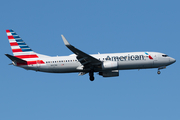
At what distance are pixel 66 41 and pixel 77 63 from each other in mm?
6684

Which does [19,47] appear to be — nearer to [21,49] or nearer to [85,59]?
[21,49]

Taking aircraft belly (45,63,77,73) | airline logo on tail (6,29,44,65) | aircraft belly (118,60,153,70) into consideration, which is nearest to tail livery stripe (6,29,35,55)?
airline logo on tail (6,29,44,65)

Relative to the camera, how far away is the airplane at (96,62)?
160ft

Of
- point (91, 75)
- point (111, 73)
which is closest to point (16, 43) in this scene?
point (91, 75)

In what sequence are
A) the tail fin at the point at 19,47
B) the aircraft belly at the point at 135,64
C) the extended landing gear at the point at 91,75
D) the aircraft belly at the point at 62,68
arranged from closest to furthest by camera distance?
the aircraft belly at the point at 135,64
the aircraft belly at the point at 62,68
the extended landing gear at the point at 91,75
the tail fin at the point at 19,47

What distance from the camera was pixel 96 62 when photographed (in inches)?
1933

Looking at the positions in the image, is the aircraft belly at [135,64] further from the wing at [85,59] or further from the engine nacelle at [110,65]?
the wing at [85,59]

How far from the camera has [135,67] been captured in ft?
164

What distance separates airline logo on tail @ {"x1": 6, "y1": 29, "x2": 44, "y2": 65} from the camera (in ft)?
167

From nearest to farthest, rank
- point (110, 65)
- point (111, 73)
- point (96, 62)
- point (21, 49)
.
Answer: point (110, 65), point (96, 62), point (111, 73), point (21, 49)

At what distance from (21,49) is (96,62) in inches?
527

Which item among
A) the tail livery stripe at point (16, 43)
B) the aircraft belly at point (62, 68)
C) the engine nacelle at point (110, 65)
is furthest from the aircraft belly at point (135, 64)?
the tail livery stripe at point (16, 43)

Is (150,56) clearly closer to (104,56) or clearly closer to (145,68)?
(145,68)

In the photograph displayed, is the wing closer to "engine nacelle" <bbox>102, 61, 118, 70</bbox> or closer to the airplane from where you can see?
the airplane
